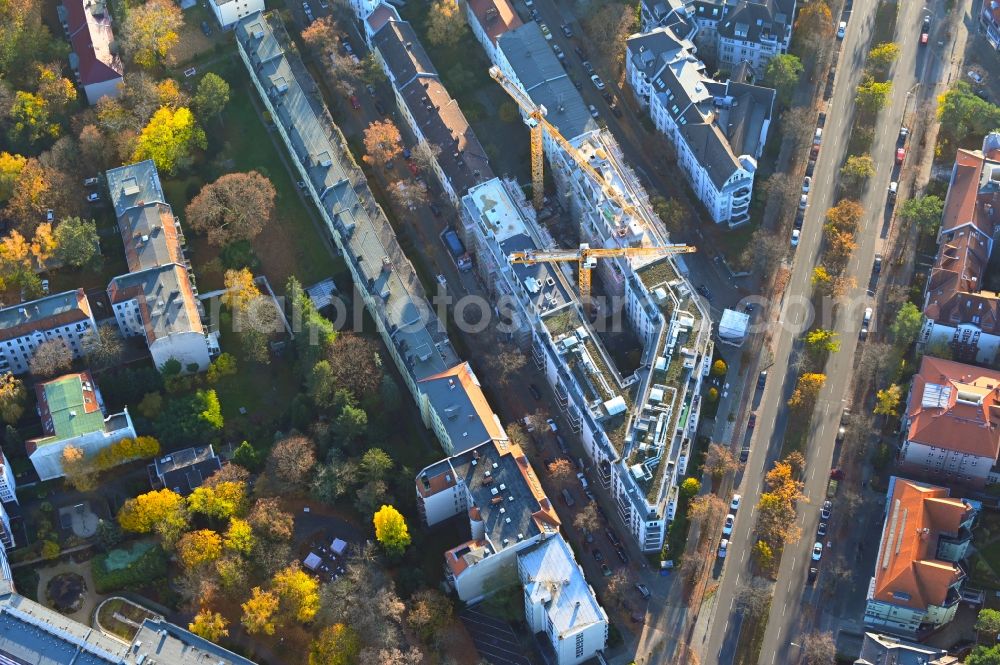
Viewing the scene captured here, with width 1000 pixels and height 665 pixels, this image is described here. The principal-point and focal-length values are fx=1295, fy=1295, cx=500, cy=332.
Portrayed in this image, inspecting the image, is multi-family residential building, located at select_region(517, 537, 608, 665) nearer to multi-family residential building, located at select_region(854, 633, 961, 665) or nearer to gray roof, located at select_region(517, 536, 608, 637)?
gray roof, located at select_region(517, 536, 608, 637)

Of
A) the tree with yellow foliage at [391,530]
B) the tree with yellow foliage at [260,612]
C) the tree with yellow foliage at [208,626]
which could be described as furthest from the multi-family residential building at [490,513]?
the tree with yellow foliage at [208,626]

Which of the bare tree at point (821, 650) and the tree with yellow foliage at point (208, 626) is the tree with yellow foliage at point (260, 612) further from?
the bare tree at point (821, 650)

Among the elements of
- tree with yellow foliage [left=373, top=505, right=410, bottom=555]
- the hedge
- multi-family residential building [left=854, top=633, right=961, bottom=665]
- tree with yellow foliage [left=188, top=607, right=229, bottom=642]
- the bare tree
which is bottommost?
the bare tree

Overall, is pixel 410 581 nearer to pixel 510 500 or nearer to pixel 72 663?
pixel 510 500

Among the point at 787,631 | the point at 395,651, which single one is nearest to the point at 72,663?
the point at 395,651

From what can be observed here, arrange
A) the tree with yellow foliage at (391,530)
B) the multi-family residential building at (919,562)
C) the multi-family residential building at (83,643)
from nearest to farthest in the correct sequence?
the multi-family residential building at (83,643) → the multi-family residential building at (919,562) → the tree with yellow foliage at (391,530)

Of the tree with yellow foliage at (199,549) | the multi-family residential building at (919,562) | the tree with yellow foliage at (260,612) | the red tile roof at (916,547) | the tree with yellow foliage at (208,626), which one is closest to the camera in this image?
the red tile roof at (916,547)

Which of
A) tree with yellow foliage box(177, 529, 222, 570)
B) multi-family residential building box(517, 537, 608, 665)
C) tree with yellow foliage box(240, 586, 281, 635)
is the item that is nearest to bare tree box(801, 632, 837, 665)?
multi-family residential building box(517, 537, 608, 665)
